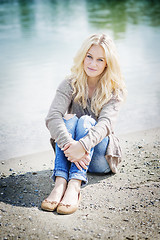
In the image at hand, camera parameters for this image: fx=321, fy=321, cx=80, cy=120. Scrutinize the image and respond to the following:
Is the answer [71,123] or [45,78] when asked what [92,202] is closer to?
[71,123]

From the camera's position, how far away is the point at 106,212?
248 cm

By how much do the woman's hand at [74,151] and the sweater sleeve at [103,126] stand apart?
0.04m

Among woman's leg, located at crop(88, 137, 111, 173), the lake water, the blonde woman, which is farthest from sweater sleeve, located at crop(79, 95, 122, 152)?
the lake water

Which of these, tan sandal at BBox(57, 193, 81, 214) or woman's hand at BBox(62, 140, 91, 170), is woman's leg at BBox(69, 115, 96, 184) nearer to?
woman's hand at BBox(62, 140, 91, 170)

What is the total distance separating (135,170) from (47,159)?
0.95m

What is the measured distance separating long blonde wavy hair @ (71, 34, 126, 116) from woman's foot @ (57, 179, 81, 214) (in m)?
0.75

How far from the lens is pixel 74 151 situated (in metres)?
2.64

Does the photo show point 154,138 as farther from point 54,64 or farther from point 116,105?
point 54,64

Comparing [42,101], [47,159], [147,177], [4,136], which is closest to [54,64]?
[42,101]

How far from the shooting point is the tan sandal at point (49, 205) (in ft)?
8.09

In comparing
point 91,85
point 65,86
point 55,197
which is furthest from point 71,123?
point 55,197

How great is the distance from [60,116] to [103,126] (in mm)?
399

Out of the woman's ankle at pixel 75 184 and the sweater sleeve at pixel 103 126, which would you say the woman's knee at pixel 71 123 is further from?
the woman's ankle at pixel 75 184

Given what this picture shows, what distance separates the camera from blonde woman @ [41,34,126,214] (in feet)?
8.69
